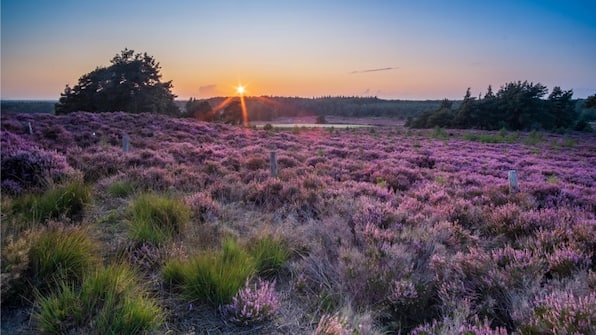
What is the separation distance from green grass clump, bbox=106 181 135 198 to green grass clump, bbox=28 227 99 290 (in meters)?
3.46

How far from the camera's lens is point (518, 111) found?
→ 161 ft

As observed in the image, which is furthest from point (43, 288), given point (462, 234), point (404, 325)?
point (462, 234)

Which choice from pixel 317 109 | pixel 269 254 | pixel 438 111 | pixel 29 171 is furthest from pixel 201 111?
pixel 317 109

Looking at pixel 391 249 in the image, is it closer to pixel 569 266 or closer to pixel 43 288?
pixel 569 266

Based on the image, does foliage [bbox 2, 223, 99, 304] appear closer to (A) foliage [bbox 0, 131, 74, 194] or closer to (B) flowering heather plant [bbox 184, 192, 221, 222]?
(B) flowering heather plant [bbox 184, 192, 221, 222]

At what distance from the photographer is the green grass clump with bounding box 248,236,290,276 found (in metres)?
3.95

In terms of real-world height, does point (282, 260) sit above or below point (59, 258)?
below

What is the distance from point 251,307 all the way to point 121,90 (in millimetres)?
53082

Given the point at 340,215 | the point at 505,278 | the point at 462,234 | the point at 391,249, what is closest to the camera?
the point at 505,278

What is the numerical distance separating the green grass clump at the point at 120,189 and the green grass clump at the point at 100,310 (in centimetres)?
426

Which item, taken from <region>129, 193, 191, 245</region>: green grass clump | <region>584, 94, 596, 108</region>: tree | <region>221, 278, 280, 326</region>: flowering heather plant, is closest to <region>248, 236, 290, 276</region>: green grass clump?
<region>221, 278, 280, 326</region>: flowering heather plant

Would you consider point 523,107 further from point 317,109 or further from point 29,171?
point 317,109

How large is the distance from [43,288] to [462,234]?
5.17 m

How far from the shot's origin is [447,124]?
53375 millimetres
